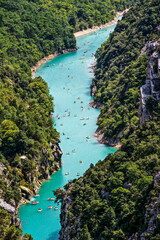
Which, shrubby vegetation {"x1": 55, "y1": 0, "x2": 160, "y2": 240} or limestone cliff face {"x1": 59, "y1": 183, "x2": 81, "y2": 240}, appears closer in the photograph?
shrubby vegetation {"x1": 55, "y1": 0, "x2": 160, "y2": 240}

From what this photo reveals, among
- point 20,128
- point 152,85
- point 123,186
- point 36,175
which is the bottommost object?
point 123,186

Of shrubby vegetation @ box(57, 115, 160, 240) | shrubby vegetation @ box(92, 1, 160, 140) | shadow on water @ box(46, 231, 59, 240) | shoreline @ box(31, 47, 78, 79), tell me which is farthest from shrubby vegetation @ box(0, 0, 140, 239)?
shrubby vegetation @ box(92, 1, 160, 140)

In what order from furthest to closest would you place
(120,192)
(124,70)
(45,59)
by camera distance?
(45,59) < (124,70) < (120,192)

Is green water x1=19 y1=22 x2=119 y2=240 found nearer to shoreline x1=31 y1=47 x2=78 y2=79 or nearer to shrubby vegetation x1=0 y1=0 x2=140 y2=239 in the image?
shoreline x1=31 y1=47 x2=78 y2=79

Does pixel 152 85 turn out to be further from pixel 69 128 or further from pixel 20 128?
pixel 69 128

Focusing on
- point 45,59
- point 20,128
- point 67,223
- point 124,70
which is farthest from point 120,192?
point 45,59

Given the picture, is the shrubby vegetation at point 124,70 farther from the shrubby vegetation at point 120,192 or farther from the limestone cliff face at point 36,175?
the shrubby vegetation at point 120,192

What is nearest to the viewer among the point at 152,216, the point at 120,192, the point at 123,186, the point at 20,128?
the point at 152,216

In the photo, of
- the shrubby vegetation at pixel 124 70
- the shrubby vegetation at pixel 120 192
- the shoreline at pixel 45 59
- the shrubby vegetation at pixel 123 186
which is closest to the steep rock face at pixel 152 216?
→ the shrubby vegetation at pixel 123 186
